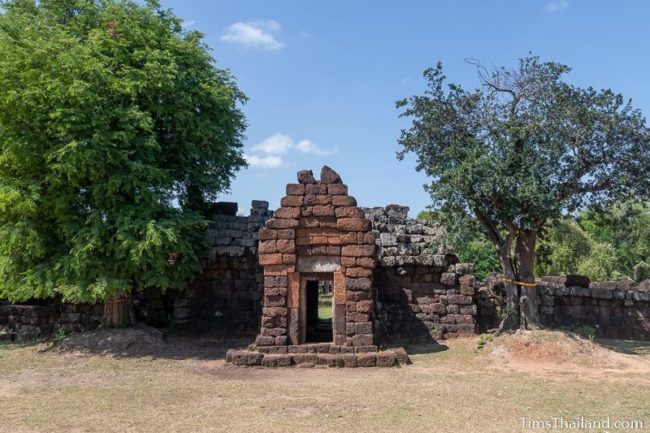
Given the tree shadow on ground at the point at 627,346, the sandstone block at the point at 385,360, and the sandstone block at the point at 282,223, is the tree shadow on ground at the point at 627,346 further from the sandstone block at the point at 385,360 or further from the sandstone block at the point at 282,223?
the sandstone block at the point at 282,223

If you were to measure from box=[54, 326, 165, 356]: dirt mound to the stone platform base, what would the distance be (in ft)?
9.62

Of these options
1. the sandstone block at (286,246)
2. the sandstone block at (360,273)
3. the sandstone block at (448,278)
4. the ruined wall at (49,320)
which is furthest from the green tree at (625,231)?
the ruined wall at (49,320)

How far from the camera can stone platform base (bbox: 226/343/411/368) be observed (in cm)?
1140

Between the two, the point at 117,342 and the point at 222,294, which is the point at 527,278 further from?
the point at 117,342

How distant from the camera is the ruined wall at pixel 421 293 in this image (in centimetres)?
1435

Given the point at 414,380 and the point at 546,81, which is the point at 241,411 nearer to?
the point at 414,380

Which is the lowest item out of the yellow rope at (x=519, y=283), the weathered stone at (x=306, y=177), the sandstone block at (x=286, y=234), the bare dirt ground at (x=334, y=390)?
the bare dirt ground at (x=334, y=390)

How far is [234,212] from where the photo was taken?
17344mm

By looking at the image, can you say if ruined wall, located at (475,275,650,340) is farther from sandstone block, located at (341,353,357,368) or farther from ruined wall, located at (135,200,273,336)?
ruined wall, located at (135,200,273,336)

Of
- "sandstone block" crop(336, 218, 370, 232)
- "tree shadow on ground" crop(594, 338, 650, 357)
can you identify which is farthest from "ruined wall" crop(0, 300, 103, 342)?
"tree shadow on ground" crop(594, 338, 650, 357)

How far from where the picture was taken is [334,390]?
9.41 meters

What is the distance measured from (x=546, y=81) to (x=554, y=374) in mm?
7529

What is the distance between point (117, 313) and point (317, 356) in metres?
6.46

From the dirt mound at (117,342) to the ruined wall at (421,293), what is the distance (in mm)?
6148
